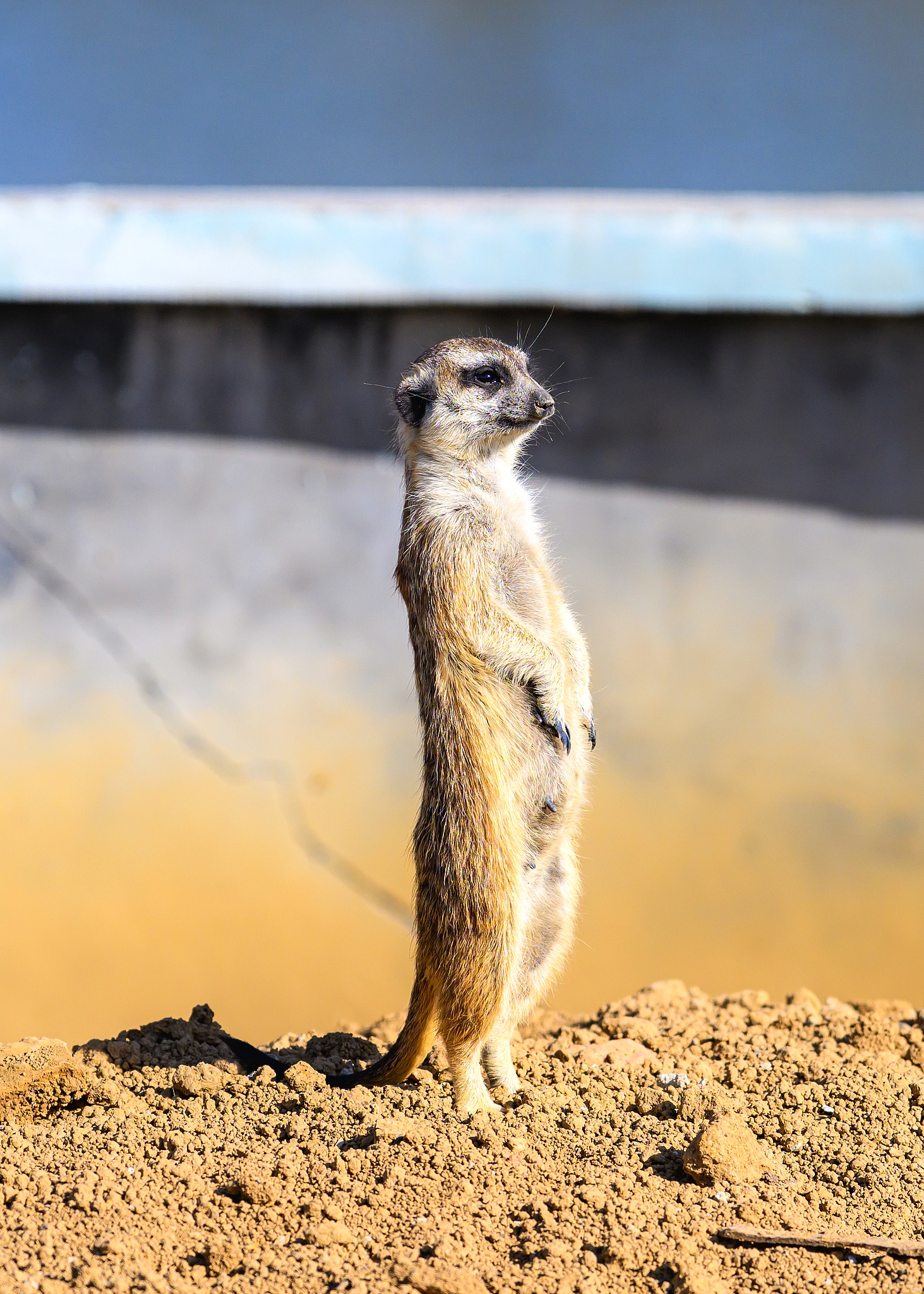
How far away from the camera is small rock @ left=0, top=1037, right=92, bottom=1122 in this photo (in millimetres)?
2186

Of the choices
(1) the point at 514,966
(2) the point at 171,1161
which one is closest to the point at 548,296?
(1) the point at 514,966

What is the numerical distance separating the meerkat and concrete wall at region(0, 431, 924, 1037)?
1.60m

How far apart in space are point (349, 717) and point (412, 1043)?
1.95 m

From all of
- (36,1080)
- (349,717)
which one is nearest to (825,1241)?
(36,1080)

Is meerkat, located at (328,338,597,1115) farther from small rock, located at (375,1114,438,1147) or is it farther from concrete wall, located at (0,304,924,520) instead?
concrete wall, located at (0,304,924,520)

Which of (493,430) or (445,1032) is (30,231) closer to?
(493,430)

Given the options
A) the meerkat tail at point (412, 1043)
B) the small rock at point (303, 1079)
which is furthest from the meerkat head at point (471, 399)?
the small rock at point (303, 1079)

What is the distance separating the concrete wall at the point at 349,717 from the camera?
3896 millimetres

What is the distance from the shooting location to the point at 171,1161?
1.82 m

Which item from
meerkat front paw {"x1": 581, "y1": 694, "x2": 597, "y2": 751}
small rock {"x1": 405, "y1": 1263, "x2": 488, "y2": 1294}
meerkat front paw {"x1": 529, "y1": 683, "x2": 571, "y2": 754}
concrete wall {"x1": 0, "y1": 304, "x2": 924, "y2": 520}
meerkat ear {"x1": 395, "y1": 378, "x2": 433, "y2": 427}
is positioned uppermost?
concrete wall {"x1": 0, "y1": 304, "x2": 924, "y2": 520}

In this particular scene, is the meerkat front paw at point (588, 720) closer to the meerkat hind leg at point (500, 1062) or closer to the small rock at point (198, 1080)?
Answer: the meerkat hind leg at point (500, 1062)

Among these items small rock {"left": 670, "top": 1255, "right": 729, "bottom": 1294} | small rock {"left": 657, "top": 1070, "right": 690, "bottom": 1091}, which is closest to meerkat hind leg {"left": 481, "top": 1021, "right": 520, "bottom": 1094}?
small rock {"left": 657, "top": 1070, "right": 690, "bottom": 1091}

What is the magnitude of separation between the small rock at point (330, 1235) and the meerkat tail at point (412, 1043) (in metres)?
0.60

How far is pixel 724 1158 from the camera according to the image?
175 cm
